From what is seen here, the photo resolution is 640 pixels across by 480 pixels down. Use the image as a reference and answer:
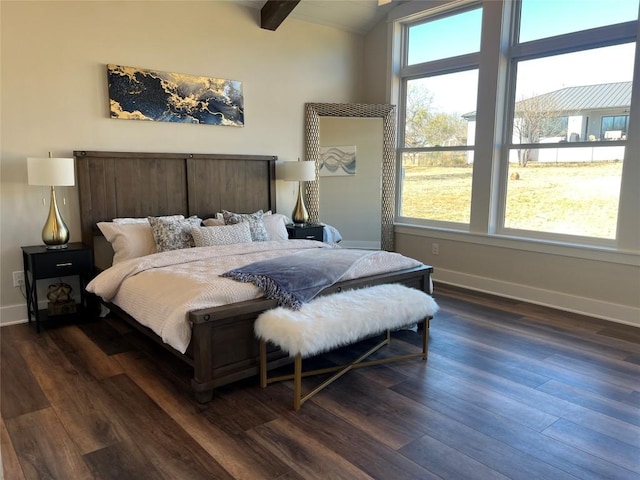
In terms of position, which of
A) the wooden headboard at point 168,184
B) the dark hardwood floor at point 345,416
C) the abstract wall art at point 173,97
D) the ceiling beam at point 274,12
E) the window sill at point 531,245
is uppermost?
the ceiling beam at point 274,12

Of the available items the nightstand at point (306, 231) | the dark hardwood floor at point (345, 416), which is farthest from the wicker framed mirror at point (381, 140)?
the dark hardwood floor at point (345, 416)

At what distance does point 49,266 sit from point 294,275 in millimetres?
2137

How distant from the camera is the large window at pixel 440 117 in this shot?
5.01 metres

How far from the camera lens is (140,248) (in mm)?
3832

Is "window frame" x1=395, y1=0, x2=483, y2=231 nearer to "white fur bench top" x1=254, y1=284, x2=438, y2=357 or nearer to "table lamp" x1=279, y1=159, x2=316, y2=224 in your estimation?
"table lamp" x1=279, y1=159, x2=316, y2=224

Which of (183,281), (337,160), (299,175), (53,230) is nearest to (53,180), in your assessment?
(53,230)

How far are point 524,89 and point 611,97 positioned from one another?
0.81 meters

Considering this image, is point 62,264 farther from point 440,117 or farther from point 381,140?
point 440,117

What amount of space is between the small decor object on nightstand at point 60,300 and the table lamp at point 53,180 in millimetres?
387

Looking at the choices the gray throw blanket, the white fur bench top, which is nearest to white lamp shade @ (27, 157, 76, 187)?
the gray throw blanket

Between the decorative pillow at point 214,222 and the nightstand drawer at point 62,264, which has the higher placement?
the decorative pillow at point 214,222

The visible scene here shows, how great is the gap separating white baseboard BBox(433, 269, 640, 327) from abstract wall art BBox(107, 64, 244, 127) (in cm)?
303

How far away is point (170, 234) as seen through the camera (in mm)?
3842

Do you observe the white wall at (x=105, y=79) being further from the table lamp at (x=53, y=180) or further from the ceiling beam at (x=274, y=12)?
the table lamp at (x=53, y=180)
